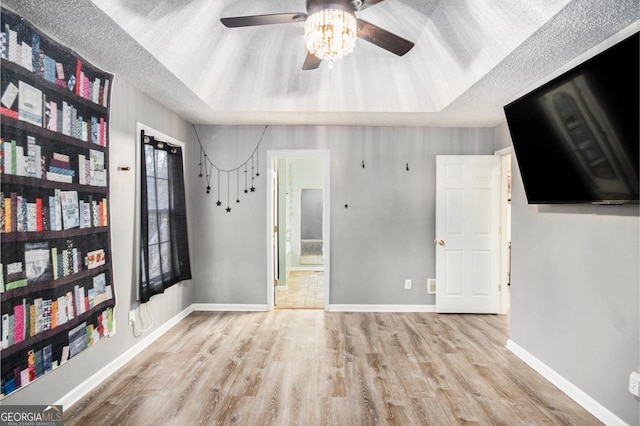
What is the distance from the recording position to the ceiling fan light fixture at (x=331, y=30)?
1.71 metres

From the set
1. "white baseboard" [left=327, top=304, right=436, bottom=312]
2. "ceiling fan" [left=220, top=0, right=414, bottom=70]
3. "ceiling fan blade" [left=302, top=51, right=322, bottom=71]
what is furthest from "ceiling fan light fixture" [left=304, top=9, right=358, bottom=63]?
"white baseboard" [left=327, top=304, right=436, bottom=312]

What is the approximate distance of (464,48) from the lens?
108 inches

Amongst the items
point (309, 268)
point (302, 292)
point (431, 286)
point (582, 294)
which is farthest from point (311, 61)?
point (309, 268)

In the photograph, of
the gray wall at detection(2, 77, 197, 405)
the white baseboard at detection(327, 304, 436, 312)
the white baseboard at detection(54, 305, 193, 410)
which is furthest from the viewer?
the white baseboard at detection(327, 304, 436, 312)

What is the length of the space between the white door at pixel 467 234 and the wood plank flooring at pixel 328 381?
478 mm

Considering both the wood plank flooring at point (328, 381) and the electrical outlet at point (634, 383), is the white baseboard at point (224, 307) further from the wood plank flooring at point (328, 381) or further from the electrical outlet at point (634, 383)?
the electrical outlet at point (634, 383)

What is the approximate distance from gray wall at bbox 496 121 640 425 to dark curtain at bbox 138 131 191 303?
338 centimetres

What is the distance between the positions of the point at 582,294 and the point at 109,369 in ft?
11.5

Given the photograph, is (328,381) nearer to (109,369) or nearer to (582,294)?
(109,369)

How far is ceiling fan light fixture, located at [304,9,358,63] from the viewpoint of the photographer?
5.61ft

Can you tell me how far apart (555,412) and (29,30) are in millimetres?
3887

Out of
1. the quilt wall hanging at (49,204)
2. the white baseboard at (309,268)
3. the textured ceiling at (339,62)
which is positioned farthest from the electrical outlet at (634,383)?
the white baseboard at (309,268)

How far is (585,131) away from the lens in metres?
2.13

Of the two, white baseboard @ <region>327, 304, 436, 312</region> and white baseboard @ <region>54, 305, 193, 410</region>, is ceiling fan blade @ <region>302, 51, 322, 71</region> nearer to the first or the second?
white baseboard @ <region>54, 305, 193, 410</region>
